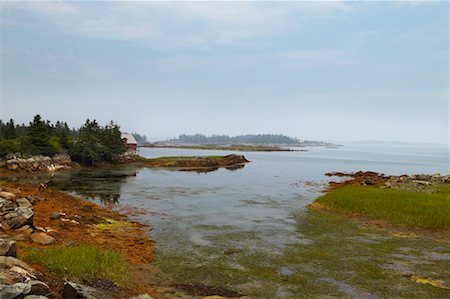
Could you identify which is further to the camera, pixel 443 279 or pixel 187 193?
pixel 187 193

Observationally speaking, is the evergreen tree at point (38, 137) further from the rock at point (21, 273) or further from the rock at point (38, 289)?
the rock at point (38, 289)

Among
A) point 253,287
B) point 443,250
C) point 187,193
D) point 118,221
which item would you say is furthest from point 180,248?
point 187,193

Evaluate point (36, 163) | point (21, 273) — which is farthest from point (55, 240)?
point (36, 163)

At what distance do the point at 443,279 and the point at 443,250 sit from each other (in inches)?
207

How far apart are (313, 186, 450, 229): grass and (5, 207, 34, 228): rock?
23923mm

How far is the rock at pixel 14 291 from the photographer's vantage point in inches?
338

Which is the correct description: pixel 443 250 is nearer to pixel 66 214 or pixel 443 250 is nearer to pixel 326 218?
pixel 326 218

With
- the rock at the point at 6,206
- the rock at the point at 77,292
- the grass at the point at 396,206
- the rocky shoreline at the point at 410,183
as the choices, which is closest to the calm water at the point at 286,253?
the grass at the point at 396,206

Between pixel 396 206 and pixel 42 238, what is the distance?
2501 cm

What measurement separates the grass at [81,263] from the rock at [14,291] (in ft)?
12.2

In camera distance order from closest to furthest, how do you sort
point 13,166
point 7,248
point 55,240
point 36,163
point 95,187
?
point 7,248 → point 55,240 → point 95,187 → point 13,166 → point 36,163

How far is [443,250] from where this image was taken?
63.8ft

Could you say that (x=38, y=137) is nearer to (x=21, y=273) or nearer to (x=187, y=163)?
(x=187, y=163)

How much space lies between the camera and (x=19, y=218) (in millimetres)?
19031
